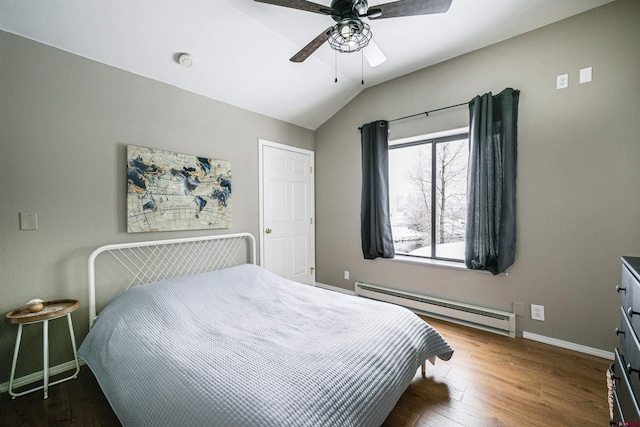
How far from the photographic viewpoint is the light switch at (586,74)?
6.99 ft

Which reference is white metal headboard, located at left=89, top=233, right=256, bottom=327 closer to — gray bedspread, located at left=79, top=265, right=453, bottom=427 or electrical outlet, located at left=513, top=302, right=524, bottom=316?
gray bedspread, located at left=79, top=265, right=453, bottom=427

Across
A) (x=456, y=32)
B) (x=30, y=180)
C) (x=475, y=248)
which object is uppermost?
(x=456, y=32)

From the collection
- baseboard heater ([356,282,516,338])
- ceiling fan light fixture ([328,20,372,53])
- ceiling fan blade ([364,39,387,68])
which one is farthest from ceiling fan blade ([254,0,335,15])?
baseboard heater ([356,282,516,338])

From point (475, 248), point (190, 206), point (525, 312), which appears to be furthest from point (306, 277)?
point (525, 312)

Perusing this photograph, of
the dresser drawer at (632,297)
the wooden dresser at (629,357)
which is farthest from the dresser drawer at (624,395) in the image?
the dresser drawer at (632,297)

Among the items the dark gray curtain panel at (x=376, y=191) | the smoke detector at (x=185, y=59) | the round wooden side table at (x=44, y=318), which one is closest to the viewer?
the round wooden side table at (x=44, y=318)

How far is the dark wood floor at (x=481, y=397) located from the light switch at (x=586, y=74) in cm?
228

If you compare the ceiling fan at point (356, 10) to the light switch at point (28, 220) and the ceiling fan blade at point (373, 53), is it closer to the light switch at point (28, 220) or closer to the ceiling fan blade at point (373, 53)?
the ceiling fan blade at point (373, 53)

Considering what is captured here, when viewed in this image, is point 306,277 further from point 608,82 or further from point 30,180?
point 608,82

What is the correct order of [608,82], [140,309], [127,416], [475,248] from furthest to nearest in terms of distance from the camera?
1. [475,248]
2. [608,82]
3. [140,309]
4. [127,416]

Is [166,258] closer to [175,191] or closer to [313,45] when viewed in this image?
[175,191]

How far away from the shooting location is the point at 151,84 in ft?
7.88

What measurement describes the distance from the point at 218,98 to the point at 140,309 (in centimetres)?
221

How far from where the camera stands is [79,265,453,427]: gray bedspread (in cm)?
103
